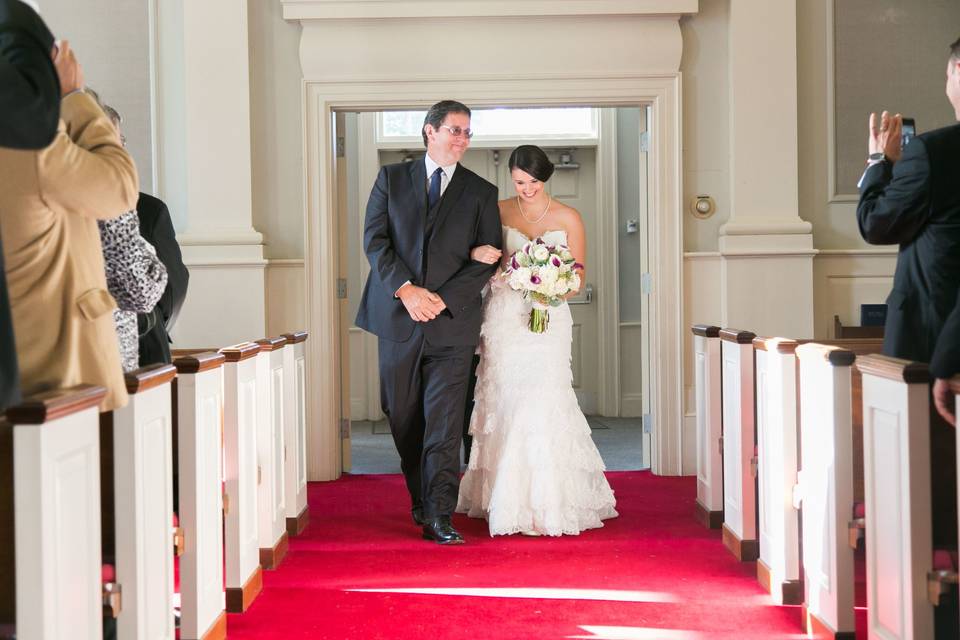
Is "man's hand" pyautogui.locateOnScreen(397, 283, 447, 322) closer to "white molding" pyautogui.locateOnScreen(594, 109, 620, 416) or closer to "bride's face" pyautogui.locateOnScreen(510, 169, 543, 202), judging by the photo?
"bride's face" pyautogui.locateOnScreen(510, 169, 543, 202)

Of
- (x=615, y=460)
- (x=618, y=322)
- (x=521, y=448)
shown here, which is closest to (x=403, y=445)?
(x=521, y=448)

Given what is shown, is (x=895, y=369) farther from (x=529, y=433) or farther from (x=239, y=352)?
(x=529, y=433)

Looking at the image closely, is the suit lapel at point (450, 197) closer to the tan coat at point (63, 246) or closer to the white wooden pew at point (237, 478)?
the white wooden pew at point (237, 478)

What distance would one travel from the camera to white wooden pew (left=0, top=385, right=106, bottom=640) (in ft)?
6.87

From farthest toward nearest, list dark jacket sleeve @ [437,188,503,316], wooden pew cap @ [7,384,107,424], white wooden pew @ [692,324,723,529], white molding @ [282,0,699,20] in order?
white molding @ [282,0,699,20] < white wooden pew @ [692,324,723,529] < dark jacket sleeve @ [437,188,503,316] < wooden pew cap @ [7,384,107,424]

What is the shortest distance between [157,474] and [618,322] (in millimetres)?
7195

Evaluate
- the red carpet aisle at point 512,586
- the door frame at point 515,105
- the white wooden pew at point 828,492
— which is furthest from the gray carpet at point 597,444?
the white wooden pew at point 828,492

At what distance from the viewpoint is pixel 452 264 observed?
4.93 meters

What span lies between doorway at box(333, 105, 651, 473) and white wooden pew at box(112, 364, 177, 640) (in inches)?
252

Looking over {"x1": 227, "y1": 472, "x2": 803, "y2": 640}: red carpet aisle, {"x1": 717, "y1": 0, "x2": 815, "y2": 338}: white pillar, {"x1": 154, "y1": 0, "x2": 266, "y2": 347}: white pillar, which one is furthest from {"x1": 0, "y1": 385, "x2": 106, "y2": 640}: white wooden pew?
{"x1": 717, "y1": 0, "x2": 815, "y2": 338}: white pillar

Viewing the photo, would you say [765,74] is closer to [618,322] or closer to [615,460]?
[615,460]

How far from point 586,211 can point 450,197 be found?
516 cm

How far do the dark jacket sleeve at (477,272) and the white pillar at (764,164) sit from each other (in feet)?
7.37

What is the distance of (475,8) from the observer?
6.61m
